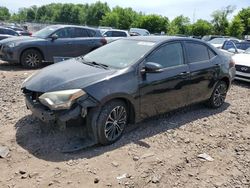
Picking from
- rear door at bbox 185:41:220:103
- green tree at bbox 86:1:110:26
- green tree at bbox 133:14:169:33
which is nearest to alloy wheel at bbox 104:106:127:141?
rear door at bbox 185:41:220:103

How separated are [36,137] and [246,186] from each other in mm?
3066

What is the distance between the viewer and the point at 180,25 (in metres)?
59.9

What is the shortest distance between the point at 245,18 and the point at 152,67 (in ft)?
203

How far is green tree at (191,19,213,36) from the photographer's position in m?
54.5

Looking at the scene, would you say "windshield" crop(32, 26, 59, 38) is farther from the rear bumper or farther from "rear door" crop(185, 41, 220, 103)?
"rear door" crop(185, 41, 220, 103)

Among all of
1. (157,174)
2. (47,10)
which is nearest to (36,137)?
(157,174)

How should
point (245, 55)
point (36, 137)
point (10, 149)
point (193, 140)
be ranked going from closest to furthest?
point (10, 149) → point (36, 137) → point (193, 140) → point (245, 55)

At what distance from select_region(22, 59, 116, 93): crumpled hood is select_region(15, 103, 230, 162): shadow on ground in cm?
74

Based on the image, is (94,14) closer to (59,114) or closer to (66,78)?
(66,78)

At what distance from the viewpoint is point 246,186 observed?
398cm

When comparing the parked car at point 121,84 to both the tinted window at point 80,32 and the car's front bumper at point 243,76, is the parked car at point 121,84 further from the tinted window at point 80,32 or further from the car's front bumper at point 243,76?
the tinted window at point 80,32

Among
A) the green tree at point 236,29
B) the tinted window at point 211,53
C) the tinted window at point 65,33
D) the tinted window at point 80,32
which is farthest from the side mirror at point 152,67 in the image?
the green tree at point 236,29

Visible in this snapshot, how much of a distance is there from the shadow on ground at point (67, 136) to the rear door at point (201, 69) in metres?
0.57

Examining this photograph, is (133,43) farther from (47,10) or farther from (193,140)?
(47,10)
